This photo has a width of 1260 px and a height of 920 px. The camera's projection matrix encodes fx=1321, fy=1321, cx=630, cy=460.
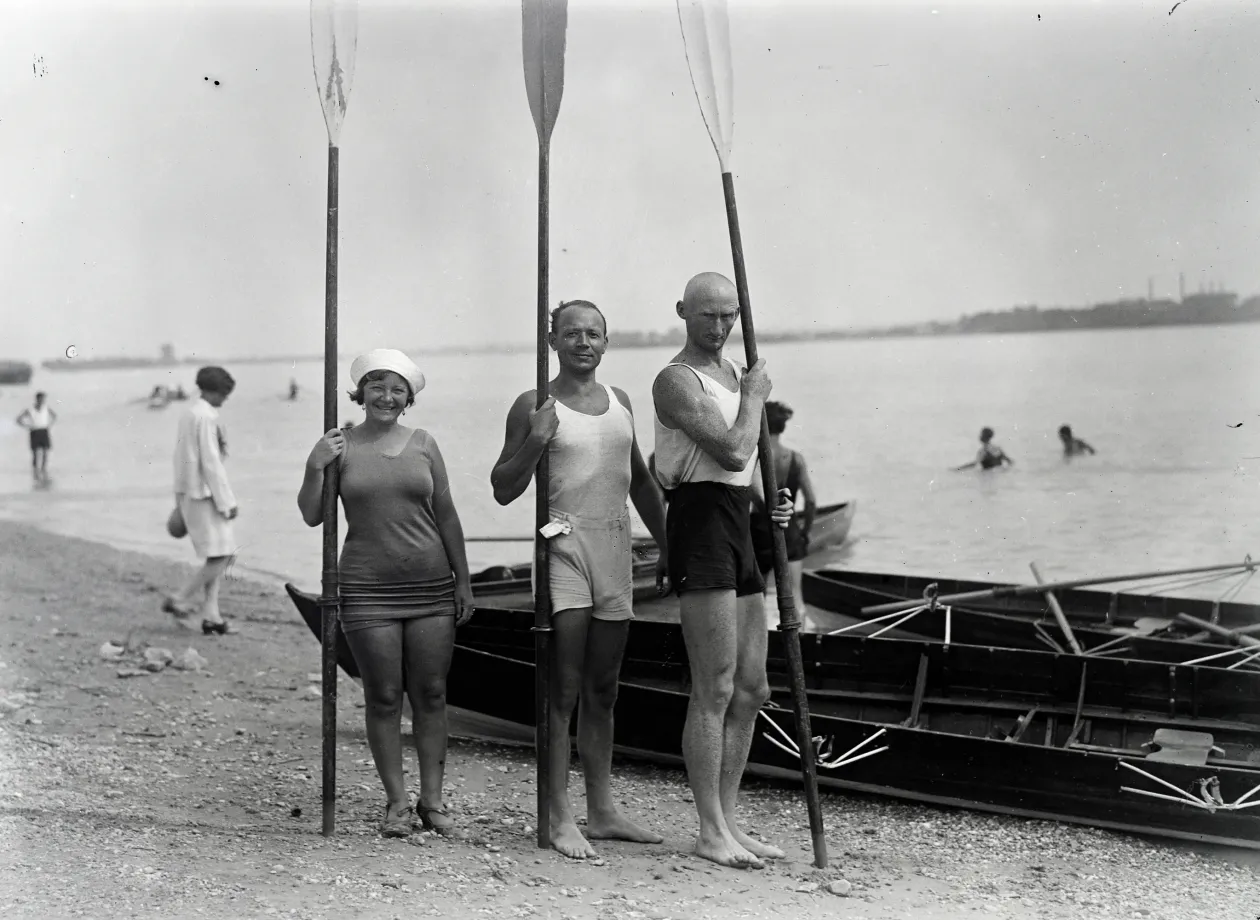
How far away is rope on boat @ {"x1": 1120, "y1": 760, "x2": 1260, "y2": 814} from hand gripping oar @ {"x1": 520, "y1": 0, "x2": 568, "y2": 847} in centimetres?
286

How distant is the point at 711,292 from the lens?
497 cm

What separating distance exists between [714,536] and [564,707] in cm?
92

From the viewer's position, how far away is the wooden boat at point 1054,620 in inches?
314

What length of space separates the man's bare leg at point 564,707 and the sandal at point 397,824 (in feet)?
1.93

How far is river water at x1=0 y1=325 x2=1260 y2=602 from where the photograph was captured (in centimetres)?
2678

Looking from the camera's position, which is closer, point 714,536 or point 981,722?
point 714,536

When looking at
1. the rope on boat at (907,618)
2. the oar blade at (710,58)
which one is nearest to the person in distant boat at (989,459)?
the rope on boat at (907,618)

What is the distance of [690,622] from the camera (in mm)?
5008

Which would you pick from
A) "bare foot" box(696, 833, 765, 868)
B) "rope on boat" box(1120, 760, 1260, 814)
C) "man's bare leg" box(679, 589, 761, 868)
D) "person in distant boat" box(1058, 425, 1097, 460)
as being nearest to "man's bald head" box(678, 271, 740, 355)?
"man's bare leg" box(679, 589, 761, 868)

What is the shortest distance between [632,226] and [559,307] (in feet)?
86.6

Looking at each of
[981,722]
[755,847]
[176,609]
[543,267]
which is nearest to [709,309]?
[543,267]

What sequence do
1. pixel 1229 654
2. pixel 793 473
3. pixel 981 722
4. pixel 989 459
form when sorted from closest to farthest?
pixel 981 722
pixel 1229 654
pixel 793 473
pixel 989 459

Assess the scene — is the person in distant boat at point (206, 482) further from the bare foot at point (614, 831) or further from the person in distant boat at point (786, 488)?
the bare foot at point (614, 831)

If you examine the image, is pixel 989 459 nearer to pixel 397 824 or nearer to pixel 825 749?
pixel 825 749
